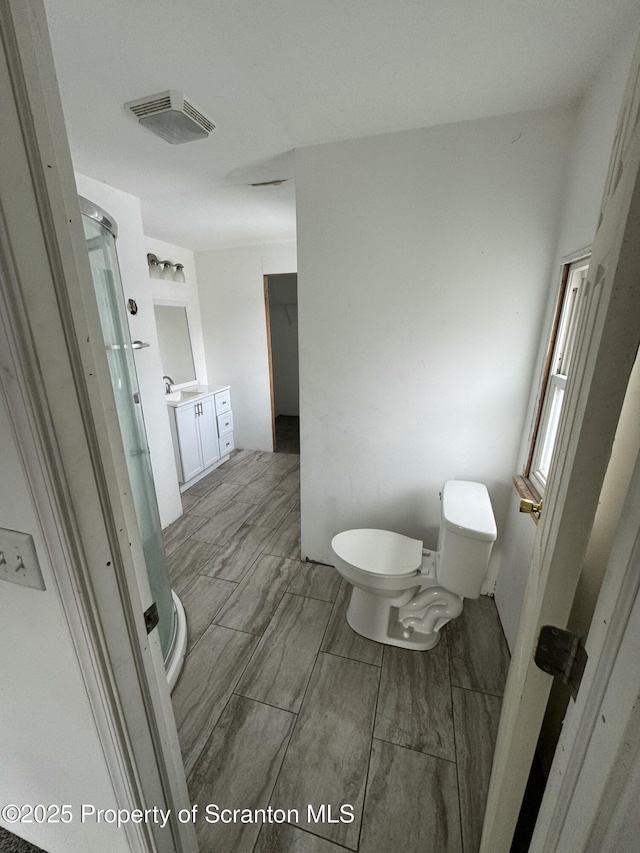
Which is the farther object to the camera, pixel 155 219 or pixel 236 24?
pixel 155 219

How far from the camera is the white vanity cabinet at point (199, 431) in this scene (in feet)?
10.1

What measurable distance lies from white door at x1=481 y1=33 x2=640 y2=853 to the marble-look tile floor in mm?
582

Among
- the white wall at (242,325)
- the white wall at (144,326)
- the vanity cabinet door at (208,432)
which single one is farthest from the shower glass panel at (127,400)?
the white wall at (242,325)

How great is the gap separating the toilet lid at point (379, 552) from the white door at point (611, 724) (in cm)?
105

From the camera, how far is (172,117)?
1.27 meters

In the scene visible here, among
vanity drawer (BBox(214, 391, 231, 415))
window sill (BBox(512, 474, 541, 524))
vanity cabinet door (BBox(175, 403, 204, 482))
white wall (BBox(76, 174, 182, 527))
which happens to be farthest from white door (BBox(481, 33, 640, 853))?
vanity drawer (BBox(214, 391, 231, 415))

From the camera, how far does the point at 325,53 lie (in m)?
1.03

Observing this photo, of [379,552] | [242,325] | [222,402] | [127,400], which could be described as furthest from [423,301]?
[222,402]

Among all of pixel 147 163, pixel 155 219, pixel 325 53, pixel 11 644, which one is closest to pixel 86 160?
pixel 147 163

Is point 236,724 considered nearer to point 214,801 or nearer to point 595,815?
point 214,801

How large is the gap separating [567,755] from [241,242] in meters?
3.90

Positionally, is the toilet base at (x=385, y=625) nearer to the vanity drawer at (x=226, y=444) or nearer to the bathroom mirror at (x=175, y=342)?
the vanity drawer at (x=226, y=444)

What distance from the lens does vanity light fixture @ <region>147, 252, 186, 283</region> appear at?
306cm

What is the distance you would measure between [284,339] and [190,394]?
208cm
